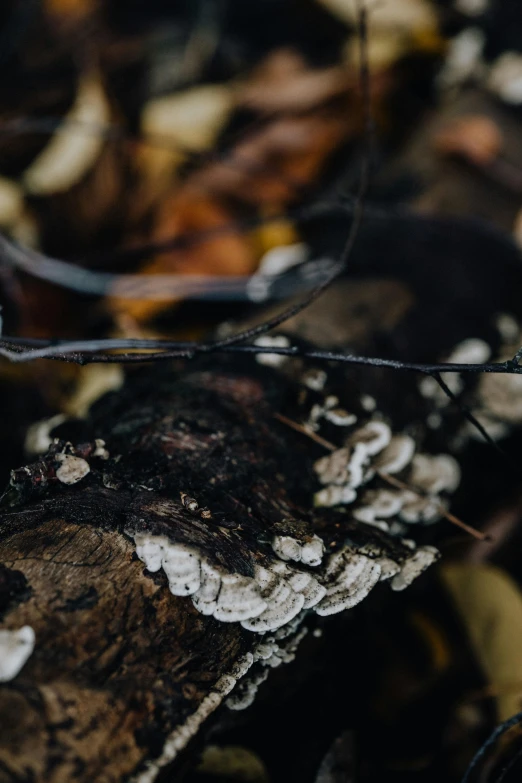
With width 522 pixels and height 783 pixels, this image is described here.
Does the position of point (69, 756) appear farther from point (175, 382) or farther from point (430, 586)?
point (430, 586)

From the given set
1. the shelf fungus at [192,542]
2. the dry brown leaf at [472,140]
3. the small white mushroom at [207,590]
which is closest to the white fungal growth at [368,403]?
the shelf fungus at [192,542]

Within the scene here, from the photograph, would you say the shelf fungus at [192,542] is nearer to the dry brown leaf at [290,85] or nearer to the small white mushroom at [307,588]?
the small white mushroom at [307,588]

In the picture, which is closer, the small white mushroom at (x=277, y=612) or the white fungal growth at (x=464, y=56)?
the small white mushroom at (x=277, y=612)

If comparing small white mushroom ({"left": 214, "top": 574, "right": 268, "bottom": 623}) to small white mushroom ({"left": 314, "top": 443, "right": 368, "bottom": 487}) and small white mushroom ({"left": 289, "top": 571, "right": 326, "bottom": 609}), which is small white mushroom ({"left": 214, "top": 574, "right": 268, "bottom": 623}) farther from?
small white mushroom ({"left": 314, "top": 443, "right": 368, "bottom": 487})

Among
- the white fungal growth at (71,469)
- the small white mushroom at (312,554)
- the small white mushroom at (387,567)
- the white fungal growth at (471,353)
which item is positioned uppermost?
the white fungal growth at (471,353)

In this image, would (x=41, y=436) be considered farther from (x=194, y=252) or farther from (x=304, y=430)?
(x=194, y=252)
